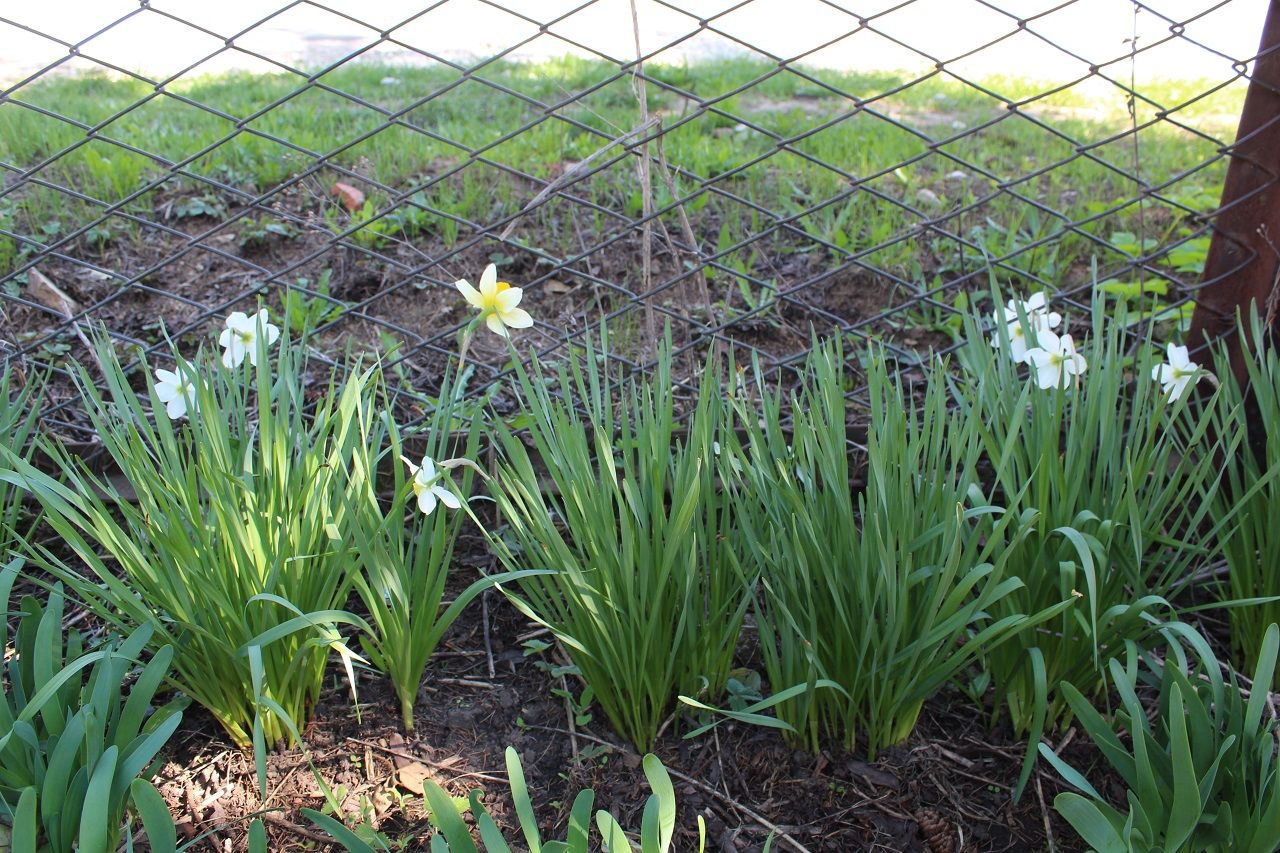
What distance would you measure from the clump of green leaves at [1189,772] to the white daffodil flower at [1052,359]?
1.41 ft

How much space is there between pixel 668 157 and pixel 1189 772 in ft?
7.50

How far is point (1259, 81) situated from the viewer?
1781mm

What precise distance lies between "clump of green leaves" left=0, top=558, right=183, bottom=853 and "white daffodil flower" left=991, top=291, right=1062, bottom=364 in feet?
4.32

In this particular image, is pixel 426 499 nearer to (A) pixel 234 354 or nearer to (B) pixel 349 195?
(A) pixel 234 354

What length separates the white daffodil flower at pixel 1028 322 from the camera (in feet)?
5.42

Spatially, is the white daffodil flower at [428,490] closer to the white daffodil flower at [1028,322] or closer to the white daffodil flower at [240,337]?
the white daffodil flower at [240,337]

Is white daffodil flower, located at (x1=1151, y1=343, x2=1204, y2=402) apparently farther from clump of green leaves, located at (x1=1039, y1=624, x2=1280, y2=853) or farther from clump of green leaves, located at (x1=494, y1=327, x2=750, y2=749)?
clump of green leaves, located at (x1=494, y1=327, x2=750, y2=749)

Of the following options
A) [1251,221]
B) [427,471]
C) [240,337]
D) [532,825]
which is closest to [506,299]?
[427,471]

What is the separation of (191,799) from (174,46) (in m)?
5.00

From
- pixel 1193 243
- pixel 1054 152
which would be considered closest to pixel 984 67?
pixel 1054 152

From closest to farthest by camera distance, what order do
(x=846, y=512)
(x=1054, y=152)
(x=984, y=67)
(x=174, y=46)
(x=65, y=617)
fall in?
(x=846, y=512), (x=65, y=617), (x=1054, y=152), (x=984, y=67), (x=174, y=46)

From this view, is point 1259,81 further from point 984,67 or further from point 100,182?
point 984,67

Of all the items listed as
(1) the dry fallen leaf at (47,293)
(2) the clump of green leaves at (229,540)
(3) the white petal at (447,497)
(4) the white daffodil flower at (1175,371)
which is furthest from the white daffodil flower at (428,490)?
(1) the dry fallen leaf at (47,293)

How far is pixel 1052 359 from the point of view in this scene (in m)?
1.60
